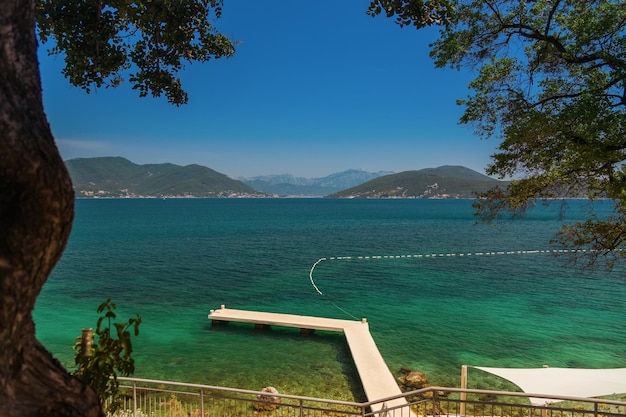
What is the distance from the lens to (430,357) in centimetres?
1950

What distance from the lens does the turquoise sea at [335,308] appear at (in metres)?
18.6

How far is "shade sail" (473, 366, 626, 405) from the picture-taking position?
38.7ft

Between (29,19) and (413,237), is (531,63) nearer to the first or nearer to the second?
(29,19)

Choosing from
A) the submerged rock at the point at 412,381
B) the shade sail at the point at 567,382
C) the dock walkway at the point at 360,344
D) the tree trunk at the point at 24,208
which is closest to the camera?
the tree trunk at the point at 24,208

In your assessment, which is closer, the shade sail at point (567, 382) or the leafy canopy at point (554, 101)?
the leafy canopy at point (554, 101)

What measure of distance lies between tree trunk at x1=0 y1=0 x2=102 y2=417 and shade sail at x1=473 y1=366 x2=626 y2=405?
13.3 m

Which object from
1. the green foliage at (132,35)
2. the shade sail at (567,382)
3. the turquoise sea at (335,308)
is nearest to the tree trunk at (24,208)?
the green foliage at (132,35)

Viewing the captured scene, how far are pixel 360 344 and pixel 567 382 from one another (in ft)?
29.5

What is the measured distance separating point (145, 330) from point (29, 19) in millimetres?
24431

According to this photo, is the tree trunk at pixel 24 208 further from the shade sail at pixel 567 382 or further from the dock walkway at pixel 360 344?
the shade sail at pixel 567 382

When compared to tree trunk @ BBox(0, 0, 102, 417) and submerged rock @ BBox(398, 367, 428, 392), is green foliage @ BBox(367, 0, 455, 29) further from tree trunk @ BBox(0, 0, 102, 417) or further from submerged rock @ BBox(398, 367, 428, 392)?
submerged rock @ BBox(398, 367, 428, 392)

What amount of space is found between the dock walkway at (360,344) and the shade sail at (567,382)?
3581 millimetres

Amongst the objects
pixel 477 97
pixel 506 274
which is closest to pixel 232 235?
pixel 506 274

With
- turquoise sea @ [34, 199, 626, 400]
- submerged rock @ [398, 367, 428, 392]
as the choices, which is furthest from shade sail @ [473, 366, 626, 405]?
turquoise sea @ [34, 199, 626, 400]
